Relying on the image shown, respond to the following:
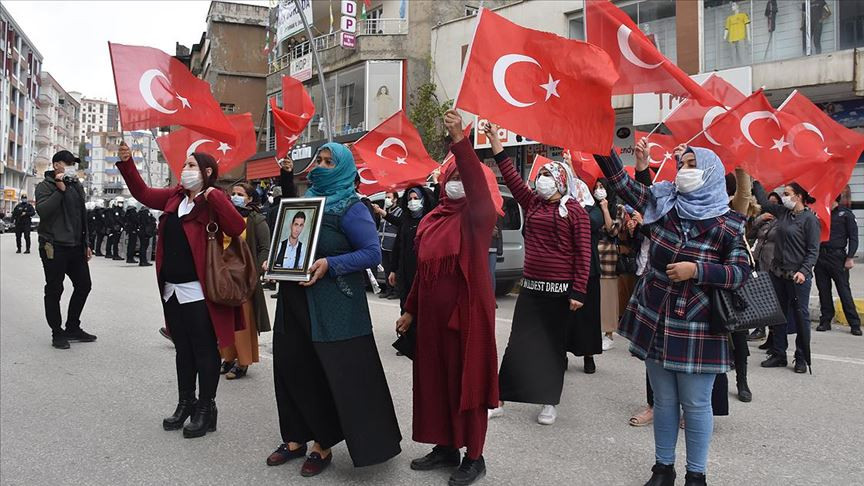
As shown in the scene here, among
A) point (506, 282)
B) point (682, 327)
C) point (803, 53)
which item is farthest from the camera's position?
point (803, 53)

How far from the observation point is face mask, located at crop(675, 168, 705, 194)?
328 cm

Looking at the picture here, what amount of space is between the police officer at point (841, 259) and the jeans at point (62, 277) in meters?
9.03

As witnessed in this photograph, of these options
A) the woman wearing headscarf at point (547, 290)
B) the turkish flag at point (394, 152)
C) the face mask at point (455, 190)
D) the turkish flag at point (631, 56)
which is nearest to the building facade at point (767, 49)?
the turkish flag at point (394, 152)

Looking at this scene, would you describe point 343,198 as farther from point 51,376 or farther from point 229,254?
point 51,376

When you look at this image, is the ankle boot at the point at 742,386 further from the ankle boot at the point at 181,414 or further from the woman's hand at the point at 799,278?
the ankle boot at the point at 181,414

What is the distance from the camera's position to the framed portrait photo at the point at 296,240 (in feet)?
11.5

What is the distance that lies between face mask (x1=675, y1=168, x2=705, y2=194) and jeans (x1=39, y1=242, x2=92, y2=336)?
255 inches

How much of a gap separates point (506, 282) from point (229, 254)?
7792 mm

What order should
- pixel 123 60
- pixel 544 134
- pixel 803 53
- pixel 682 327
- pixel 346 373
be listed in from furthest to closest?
pixel 803 53 → pixel 123 60 → pixel 544 134 → pixel 346 373 → pixel 682 327

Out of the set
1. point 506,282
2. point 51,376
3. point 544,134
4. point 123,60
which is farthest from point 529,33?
point 506,282

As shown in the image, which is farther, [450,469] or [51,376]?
[51,376]

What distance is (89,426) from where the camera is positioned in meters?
4.52

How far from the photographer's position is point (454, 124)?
3.16 metres

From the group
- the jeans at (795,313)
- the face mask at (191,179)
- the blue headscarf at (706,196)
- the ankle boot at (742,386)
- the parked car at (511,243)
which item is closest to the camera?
the blue headscarf at (706,196)
